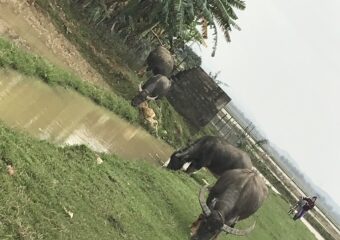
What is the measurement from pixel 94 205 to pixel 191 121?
1647 centimetres

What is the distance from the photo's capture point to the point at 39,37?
17.6 meters

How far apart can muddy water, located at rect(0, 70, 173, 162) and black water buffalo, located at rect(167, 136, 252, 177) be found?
3.92 feet

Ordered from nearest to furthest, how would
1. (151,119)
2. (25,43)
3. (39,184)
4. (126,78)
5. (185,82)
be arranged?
(39,184), (25,43), (151,119), (126,78), (185,82)

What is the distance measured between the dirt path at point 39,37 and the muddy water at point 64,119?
7.06ft

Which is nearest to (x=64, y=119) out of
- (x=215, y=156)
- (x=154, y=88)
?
(x=215, y=156)

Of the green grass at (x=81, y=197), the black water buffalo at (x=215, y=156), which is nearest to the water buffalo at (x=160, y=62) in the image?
the black water buffalo at (x=215, y=156)

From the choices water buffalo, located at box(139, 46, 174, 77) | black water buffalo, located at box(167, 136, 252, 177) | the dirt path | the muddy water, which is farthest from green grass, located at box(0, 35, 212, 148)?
black water buffalo, located at box(167, 136, 252, 177)

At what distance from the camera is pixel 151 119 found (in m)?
19.6

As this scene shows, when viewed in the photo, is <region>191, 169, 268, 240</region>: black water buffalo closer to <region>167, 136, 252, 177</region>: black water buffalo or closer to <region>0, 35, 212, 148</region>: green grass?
<region>167, 136, 252, 177</region>: black water buffalo

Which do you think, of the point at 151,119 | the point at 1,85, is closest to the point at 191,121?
the point at 151,119

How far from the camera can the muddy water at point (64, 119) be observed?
11.7 meters

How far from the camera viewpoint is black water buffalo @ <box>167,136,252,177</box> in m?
16.0

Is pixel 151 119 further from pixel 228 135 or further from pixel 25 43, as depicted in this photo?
pixel 228 135

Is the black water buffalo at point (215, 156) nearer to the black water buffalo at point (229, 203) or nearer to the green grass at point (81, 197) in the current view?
the green grass at point (81, 197)
